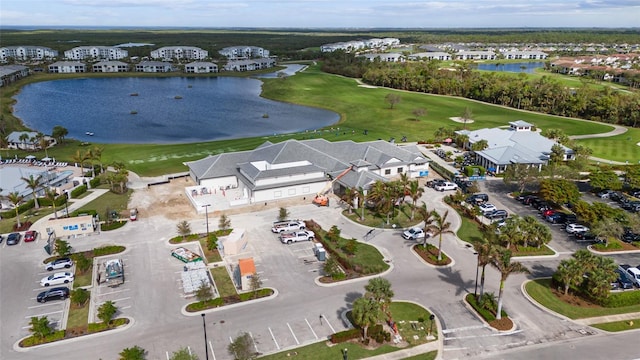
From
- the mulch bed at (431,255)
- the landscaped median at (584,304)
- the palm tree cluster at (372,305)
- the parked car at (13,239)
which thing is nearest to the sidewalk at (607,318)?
the landscaped median at (584,304)

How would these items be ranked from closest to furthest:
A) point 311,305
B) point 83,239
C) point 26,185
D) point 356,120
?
point 311,305 < point 83,239 < point 26,185 < point 356,120

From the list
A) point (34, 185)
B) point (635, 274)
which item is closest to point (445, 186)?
point (635, 274)

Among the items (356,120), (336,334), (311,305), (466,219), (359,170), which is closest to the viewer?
(336,334)

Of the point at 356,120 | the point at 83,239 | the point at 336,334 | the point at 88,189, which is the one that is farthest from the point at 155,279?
the point at 356,120

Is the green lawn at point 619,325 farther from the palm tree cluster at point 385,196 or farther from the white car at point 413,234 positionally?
the palm tree cluster at point 385,196

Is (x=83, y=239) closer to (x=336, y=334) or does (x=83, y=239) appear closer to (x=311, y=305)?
(x=311, y=305)

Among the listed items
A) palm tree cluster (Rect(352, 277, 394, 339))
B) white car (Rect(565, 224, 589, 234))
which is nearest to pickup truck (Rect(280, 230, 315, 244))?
palm tree cluster (Rect(352, 277, 394, 339))
